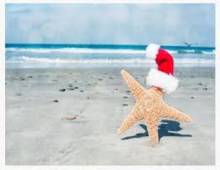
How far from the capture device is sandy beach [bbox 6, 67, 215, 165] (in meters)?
4.40

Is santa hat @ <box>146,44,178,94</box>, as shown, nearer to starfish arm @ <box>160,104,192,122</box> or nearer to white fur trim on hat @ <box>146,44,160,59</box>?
white fur trim on hat @ <box>146,44,160,59</box>

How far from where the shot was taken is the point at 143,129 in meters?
5.23

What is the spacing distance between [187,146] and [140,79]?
4.86 metres

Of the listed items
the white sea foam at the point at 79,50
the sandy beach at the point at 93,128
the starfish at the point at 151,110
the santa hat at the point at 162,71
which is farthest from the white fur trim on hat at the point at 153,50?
the white sea foam at the point at 79,50

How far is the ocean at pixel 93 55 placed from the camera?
13.2m

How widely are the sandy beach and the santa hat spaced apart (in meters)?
0.66

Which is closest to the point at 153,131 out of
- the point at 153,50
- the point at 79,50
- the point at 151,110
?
the point at 151,110

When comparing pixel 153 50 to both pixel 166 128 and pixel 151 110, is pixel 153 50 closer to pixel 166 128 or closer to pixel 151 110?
pixel 151 110

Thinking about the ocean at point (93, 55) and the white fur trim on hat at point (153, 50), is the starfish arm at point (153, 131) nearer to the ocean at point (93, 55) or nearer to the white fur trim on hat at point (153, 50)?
the white fur trim on hat at point (153, 50)

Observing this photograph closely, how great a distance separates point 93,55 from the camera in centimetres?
1591

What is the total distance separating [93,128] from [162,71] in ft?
4.06

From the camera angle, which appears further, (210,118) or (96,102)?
(96,102)
